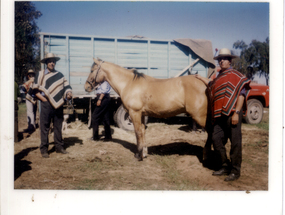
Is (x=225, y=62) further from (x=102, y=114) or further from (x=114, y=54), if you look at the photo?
(x=114, y=54)

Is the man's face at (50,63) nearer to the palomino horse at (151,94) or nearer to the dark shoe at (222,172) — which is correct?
the palomino horse at (151,94)

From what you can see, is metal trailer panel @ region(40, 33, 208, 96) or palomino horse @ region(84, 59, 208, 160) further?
metal trailer panel @ region(40, 33, 208, 96)

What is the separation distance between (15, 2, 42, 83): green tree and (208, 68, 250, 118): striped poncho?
350 cm

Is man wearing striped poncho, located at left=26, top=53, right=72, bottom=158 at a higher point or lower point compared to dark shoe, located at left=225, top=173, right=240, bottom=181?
higher

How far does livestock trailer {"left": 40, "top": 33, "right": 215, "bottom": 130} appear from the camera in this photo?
6.15 metres

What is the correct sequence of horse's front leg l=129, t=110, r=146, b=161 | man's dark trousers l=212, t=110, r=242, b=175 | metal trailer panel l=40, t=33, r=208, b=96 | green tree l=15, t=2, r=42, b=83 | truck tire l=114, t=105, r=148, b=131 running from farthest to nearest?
truck tire l=114, t=105, r=148, b=131
metal trailer panel l=40, t=33, r=208, b=96
horse's front leg l=129, t=110, r=146, b=161
green tree l=15, t=2, r=42, b=83
man's dark trousers l=212, t=110, r=242, b=175

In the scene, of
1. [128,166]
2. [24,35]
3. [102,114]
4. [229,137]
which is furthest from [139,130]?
[24,35]

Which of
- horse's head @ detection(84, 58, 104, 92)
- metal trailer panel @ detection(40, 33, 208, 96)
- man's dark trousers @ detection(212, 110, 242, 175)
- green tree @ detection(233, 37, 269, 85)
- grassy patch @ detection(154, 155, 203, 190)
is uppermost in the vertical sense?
metal trailer panel @ detection(40, 33, 208, 96)

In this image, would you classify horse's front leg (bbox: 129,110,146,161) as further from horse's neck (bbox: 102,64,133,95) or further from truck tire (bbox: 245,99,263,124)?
truck tire (bbox: 245,99,263,124)

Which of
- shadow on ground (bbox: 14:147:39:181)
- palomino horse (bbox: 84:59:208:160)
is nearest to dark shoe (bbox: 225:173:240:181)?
palomino horse (bbox: 84:59:208:160)

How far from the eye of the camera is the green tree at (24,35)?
3.45 meters

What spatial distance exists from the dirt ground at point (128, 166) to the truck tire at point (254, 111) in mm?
1787

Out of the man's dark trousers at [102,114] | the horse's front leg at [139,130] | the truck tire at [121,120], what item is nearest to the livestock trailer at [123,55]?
the truck tire at [121,120]
